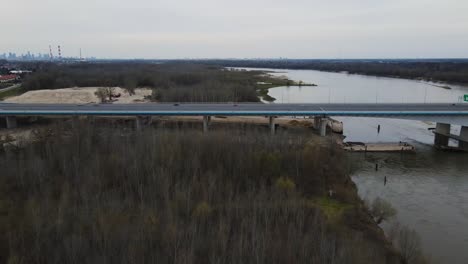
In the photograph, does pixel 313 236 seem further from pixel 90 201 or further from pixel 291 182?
pixel 90 201

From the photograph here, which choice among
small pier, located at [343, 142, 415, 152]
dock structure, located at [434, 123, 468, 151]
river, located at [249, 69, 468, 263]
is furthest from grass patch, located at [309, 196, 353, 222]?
dock structure, located at [434, 123, 468, 151]

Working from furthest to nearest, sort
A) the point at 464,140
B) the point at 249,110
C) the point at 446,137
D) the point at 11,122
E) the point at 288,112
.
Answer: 1. the point at 11,122
2. the point at 249,110
3. the point at 288,112
4. the point at 446,137
5. the point at 464,140

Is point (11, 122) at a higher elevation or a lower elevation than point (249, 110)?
lower

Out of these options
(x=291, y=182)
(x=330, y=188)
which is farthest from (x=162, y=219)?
(x=330, y=188)

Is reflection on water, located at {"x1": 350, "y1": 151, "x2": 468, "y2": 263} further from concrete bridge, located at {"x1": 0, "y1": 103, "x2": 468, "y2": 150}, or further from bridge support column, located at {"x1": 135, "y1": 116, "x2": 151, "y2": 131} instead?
bridge support column, located at {"x1": 135, "y1": 116, "x2": 151, "y2": 131}

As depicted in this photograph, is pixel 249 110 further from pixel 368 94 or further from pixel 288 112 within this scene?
pixel 368 94

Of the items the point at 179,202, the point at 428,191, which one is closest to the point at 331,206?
the point at 428,191

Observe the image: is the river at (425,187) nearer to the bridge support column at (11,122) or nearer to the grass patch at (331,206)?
the grass patch at (331,206)
